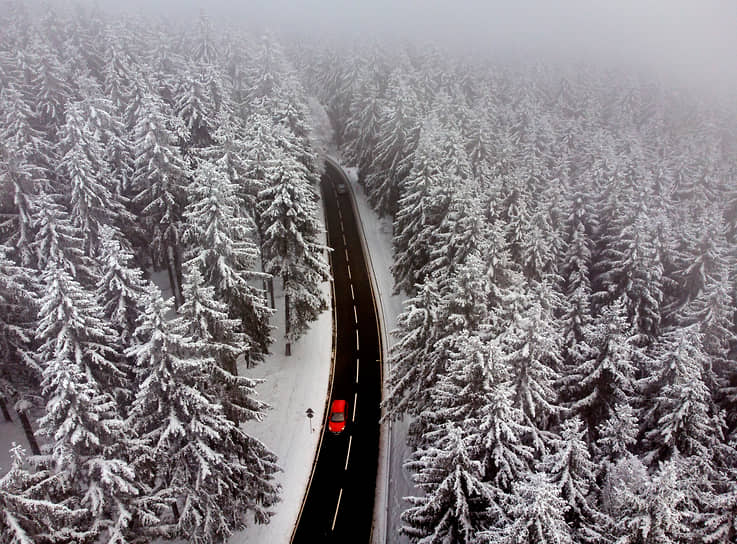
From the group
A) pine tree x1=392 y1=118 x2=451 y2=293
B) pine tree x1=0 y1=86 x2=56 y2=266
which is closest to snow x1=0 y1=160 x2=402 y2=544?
pine tree x1=392 y1=118 x2=451 y2=293

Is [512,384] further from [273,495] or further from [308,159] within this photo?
[308,159]

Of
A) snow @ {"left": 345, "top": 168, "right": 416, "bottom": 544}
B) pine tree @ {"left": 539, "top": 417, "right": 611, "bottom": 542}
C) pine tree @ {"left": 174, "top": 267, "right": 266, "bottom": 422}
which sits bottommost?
snow @ {"left": 345, "top": 168, "right": 416, "bottom": 544}

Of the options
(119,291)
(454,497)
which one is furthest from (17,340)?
(454,497)

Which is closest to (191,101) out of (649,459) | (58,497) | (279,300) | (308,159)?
(308,159)

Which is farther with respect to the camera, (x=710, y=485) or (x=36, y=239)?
(x=36, y=239)

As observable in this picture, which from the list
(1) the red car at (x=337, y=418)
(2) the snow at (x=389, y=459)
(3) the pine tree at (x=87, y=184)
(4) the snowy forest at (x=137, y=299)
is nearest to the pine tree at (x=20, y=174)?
(4) the snowy forest at (x=137, y=299)

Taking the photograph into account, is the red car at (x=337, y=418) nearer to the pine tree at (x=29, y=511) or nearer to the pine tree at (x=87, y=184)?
the pine tree at (x=29, y=511)

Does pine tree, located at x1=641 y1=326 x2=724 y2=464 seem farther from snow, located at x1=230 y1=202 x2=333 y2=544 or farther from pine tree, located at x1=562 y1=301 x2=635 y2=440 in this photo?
snow, located at x1=230 y1=202 x2=333 y2=544
